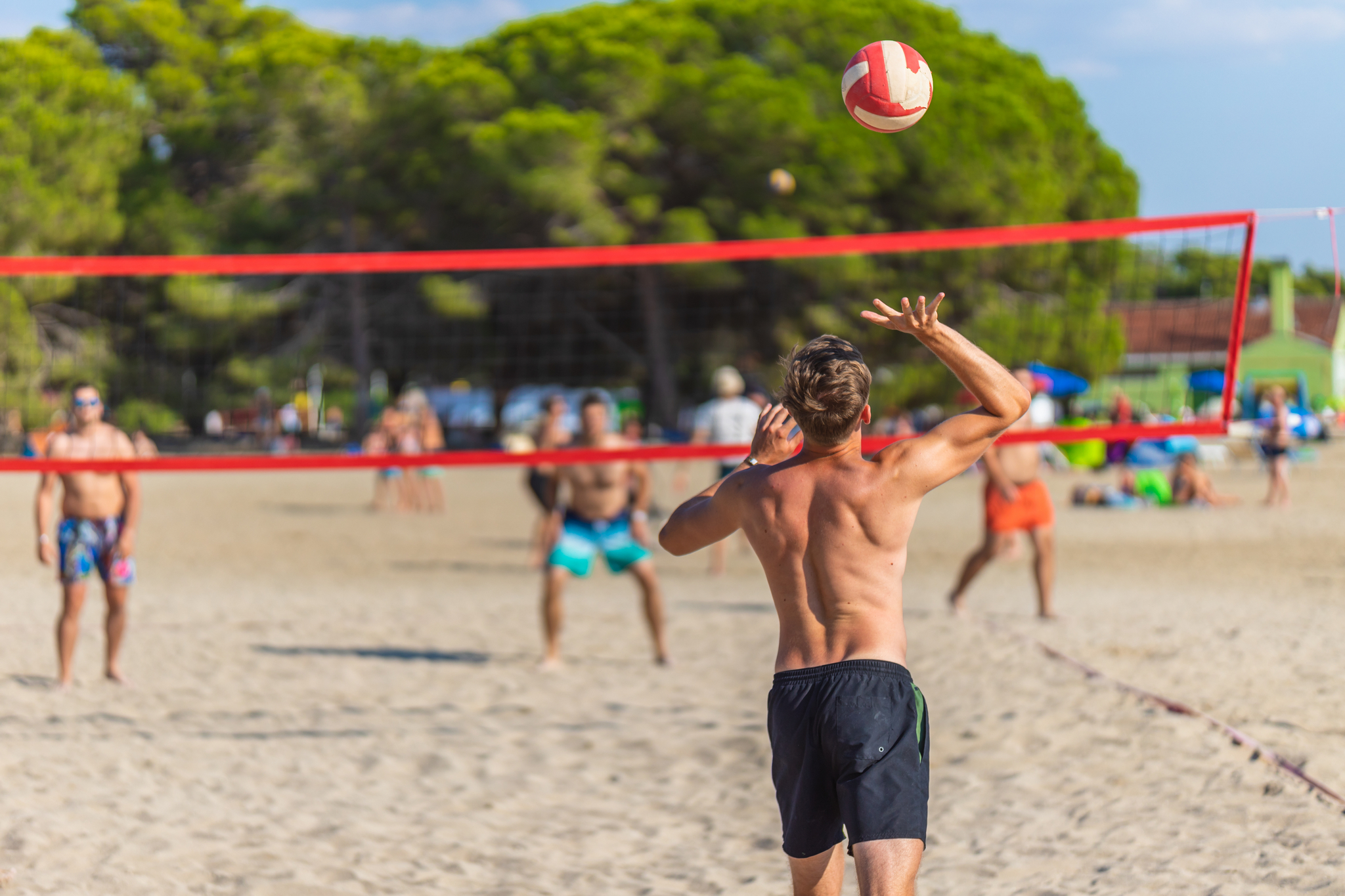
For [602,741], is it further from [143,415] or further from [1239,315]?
[143,415]

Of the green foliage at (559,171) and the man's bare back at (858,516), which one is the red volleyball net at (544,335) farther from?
the man's bare back at (858,516)

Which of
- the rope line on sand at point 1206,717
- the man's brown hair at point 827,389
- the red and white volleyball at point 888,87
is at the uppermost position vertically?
the red and white volleyball at point 888,87

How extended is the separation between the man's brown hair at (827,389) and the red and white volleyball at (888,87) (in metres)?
1.62

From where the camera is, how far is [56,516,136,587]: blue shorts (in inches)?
237

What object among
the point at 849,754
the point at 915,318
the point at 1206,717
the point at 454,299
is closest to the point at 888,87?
the point at 915,318

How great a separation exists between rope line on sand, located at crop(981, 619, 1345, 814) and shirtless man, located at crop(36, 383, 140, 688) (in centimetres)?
454

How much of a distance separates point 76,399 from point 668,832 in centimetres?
366

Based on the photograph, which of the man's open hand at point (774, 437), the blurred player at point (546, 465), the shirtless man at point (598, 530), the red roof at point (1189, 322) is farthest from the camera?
the red roof at point (1189, 322)

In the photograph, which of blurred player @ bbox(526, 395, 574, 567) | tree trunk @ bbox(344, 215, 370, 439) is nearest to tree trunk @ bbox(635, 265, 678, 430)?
tree trunk @ bbox(344, 215, 370, 439)

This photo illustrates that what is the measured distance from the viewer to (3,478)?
73.6 ft

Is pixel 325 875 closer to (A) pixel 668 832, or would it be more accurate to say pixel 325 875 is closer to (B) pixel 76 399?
(A) pixel 668 832

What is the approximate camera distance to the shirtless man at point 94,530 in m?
5.95

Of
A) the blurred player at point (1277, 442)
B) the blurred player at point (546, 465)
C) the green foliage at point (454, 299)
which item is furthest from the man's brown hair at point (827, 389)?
the green foliage at point (454, 299)

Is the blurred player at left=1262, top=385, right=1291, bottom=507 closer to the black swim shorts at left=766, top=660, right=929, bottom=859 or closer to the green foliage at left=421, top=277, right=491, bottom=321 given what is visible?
the black swim shorts at left=766, top=660, right=929, bottom=859
